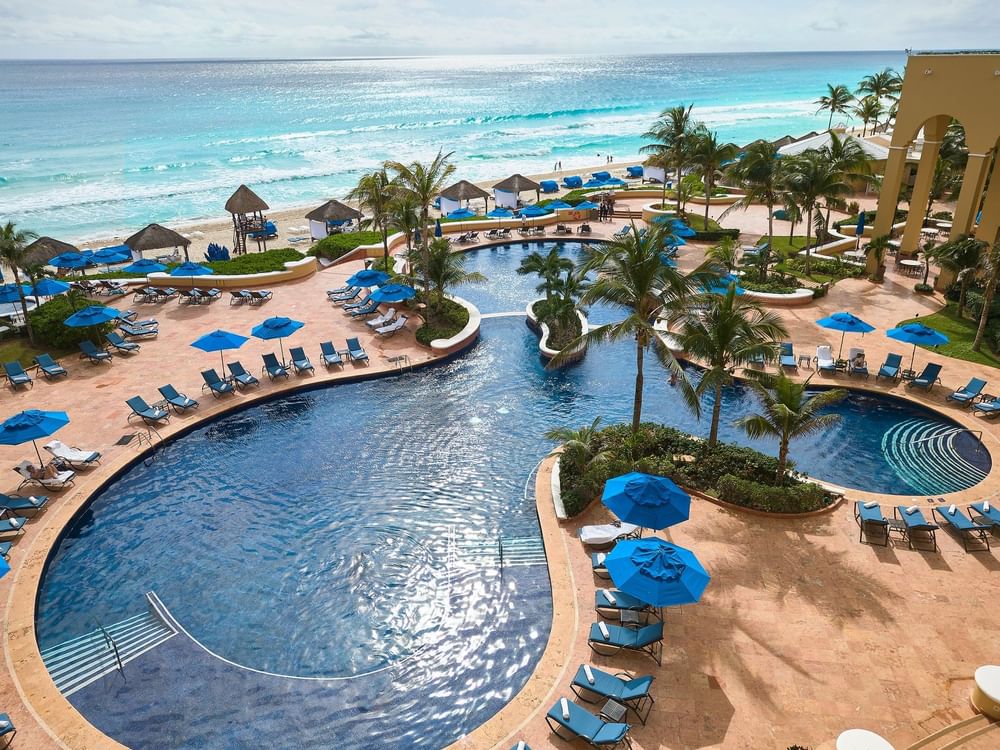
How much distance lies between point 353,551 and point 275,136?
98.9 meters

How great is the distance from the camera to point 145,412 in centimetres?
1906

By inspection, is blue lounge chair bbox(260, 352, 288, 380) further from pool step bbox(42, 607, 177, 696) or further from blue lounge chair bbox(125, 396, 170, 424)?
pool step bbox(42, 607, 177, 696)

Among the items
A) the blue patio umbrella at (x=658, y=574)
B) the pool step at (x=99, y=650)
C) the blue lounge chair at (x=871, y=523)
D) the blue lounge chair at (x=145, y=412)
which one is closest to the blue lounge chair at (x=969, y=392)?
the blue lounge chair at (x=871, y=523)

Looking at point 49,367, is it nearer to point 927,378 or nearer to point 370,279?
point 370,279

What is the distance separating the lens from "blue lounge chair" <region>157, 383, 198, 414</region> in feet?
64.4

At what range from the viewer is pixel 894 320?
25.1 meters

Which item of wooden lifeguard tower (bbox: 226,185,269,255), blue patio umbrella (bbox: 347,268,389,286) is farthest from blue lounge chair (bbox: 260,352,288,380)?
wooden lifeguard tower (bbox: 226,185,269,255)

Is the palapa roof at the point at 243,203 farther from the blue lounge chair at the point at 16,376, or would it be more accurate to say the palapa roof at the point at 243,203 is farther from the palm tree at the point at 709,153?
the palm tree at the point at 709,153

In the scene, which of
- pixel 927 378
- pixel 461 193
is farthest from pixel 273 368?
pixel 461 193

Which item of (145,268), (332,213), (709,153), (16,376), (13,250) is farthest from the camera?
(332,213)

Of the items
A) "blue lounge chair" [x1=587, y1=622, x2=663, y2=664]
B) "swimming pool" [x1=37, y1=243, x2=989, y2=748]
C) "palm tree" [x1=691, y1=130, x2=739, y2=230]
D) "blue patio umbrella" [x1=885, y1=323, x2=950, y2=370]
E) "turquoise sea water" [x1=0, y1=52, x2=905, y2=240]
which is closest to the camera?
"swimming pool" [x1=37, y1=243, x2=989, y2=748]

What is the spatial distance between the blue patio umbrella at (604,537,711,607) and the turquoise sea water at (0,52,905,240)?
51.4m

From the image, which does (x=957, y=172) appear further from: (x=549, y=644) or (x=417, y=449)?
(x=549, y=644)

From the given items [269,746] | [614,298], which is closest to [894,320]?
[614,298]
